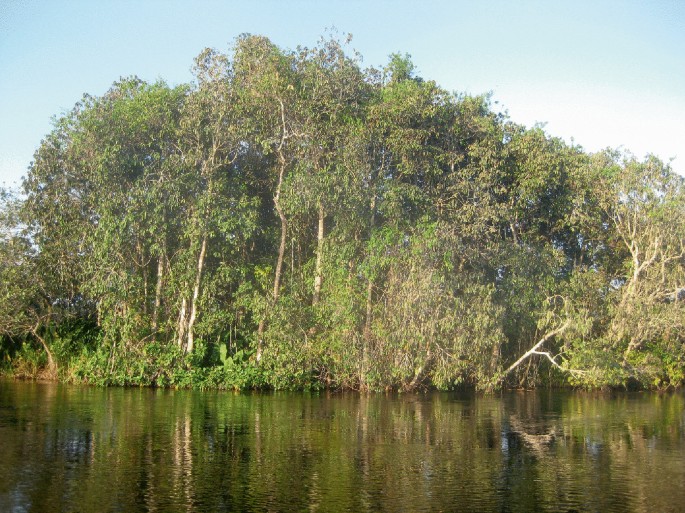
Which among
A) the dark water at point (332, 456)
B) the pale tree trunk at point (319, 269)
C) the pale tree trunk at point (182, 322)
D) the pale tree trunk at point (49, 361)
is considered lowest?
the dark water at point (332, 456)

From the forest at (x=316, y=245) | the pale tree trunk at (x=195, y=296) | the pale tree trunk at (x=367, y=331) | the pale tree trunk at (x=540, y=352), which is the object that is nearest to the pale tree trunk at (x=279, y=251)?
the forest at (x=316, y=245)

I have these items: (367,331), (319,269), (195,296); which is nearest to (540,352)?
(367,331)

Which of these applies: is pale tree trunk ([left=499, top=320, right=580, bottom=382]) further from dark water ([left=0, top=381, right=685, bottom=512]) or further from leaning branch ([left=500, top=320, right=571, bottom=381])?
dark water ([left=0, top=381, right=685, bottom=512])

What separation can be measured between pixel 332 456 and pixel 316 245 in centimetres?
1850

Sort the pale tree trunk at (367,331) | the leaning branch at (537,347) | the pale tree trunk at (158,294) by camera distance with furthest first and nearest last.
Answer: the pale tree trunk at (158,294) → the leaning branch at (537,347) → the pale tree trunk at (367,331)

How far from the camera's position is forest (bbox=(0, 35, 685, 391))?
2798 centimetres

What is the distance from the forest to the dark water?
4514mm

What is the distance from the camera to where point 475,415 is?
21.6m

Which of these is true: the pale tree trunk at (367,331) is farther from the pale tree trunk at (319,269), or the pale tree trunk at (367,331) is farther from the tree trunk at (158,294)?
the tree trunk at (158,294)

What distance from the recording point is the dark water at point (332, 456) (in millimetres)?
10625

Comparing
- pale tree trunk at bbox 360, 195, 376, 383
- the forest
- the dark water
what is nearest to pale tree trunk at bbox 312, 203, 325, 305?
the forest

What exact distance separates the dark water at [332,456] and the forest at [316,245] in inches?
178

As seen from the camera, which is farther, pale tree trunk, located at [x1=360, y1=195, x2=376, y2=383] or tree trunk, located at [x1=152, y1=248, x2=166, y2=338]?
tree trunk, located at [x1=152, y1=248, x2=166, y2=338]

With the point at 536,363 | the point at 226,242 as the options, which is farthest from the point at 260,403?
the point at 536,363
